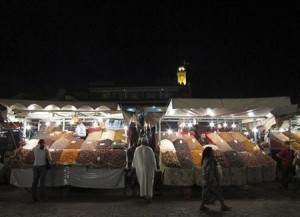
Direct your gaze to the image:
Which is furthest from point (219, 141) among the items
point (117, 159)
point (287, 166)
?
point (117, 159)

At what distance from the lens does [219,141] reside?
34.7ft

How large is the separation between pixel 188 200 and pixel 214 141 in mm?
2852

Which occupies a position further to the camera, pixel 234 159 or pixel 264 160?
pixel 264 160

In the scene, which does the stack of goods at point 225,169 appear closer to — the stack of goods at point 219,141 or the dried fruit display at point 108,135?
the stack of goods at point 219,141

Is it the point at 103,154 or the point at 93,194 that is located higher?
the point at 103,154

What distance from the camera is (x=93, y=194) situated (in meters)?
9.30

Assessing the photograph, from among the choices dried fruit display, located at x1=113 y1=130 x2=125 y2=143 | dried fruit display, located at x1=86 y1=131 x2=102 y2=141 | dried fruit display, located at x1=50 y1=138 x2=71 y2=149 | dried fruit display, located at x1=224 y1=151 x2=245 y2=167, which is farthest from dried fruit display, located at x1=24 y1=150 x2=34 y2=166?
dried fruit display, located at x1=224 y1=151 x2=245 y2=167

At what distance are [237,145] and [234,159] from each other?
1.24 meters

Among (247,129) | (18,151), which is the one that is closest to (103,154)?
(18,151)

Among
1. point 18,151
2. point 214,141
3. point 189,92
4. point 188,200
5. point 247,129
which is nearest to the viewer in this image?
point 188,200

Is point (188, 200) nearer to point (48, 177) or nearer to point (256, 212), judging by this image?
point (256, 212)

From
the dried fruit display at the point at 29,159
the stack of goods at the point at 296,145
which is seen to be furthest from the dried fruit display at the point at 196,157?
the dried fruit display at the point at 29,159

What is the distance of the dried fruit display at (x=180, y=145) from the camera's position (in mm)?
9773

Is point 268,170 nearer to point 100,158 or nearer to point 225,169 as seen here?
point 225,169
